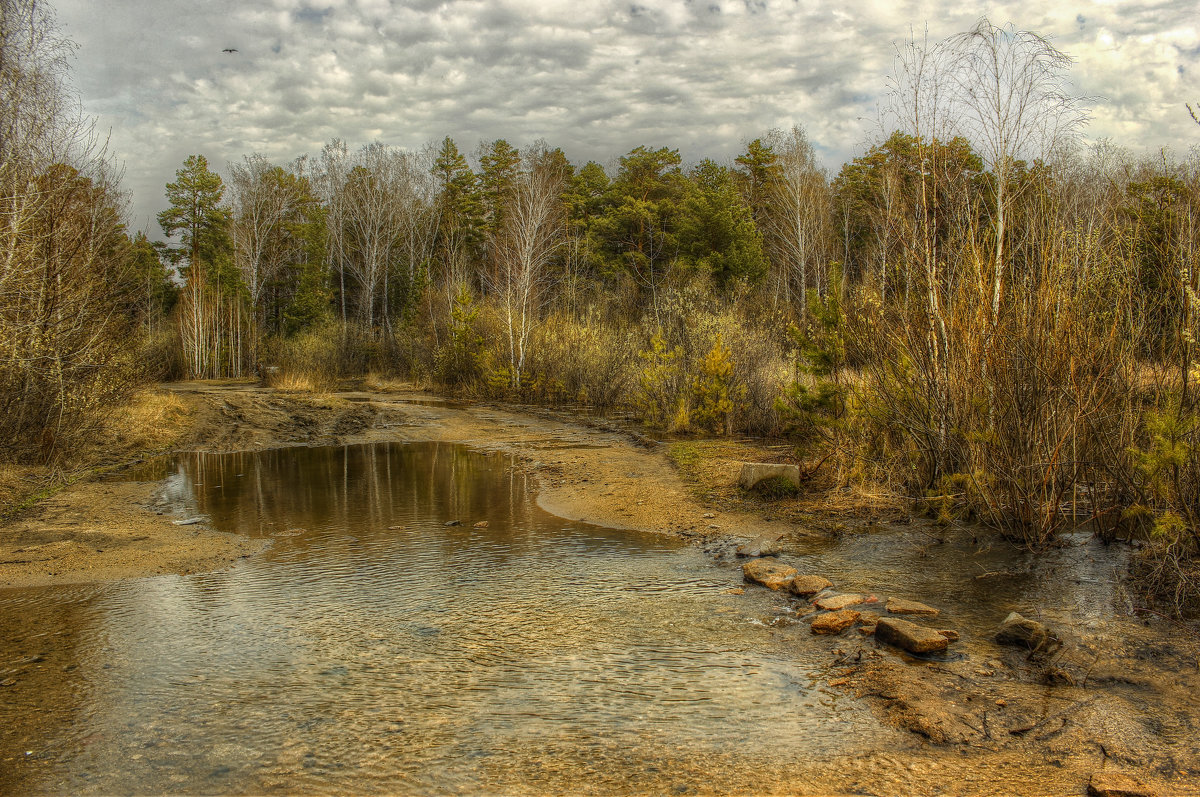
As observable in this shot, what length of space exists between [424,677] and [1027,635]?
12.6 feet

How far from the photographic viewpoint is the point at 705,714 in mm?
4074

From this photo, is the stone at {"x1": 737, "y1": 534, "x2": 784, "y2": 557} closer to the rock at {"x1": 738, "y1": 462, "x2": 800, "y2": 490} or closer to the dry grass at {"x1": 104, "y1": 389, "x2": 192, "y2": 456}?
the rock at {"x1": 738, "y1": 462, "x2": 800, "y2": 490}

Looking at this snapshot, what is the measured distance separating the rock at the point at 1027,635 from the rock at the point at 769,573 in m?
1.72

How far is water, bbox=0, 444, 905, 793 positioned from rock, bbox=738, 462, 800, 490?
7.31 feet

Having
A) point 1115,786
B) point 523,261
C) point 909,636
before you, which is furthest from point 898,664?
point 523,261

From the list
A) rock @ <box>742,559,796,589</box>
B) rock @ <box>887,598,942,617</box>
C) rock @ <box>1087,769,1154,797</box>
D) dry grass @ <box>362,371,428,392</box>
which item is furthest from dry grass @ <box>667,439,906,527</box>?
dry grass @ <box>362,371,428,392</box>

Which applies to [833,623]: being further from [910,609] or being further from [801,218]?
[801,218]

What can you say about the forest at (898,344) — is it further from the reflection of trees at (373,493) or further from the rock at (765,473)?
the reflection of trees at (373,493)

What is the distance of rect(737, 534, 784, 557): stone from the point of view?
7233 millimetres

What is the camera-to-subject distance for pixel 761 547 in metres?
7.39

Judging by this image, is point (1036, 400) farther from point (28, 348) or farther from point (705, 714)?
point (28, 348)

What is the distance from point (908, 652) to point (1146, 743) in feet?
4.41

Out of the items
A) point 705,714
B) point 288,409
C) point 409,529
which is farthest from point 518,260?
point 705,714

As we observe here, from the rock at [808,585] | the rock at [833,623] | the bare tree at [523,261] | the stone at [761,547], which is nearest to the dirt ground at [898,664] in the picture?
the rock at [833,623]
